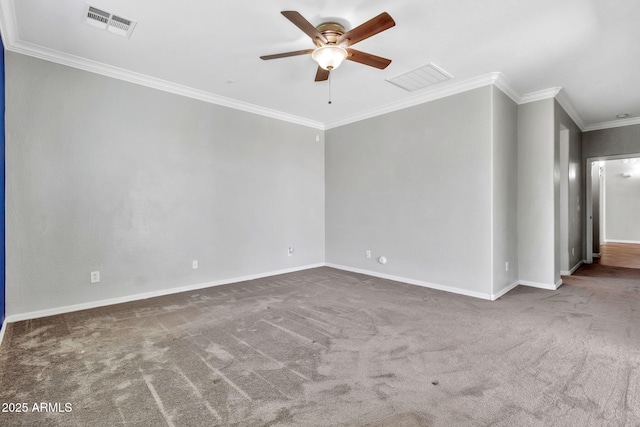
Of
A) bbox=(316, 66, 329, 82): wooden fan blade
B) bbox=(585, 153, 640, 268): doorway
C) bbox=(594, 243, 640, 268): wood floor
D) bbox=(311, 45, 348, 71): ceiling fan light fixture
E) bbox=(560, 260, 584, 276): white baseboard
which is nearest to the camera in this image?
bbox=(311, 45, 348, 71): ceiling fan light fixture

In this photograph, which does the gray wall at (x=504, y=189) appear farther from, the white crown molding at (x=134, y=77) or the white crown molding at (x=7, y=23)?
the white crown molding at (x=7, y=23)

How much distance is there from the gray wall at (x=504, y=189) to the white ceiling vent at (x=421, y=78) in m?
0.72

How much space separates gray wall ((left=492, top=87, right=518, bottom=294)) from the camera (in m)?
4.00

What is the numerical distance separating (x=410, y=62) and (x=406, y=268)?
9.70ft

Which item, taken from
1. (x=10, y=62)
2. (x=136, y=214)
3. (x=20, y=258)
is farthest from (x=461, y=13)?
(x=20, y=258)

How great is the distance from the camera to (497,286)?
403 centimetres

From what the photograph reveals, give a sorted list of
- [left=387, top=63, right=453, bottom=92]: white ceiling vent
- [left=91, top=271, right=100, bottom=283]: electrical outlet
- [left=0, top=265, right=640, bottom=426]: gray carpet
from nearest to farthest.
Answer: [left=0, top=265, right=640, bottom=426]: gray carpet < [left=91, top=271, right=100, bottom=283]: electrical outlet < [left=387, top=63, right=453, bottom=92]: white ceiling vent

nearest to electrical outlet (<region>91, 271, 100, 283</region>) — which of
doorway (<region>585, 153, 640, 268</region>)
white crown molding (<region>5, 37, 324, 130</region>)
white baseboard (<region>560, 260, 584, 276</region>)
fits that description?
white crown molding (<region>5, 37, 324, 130</region>)

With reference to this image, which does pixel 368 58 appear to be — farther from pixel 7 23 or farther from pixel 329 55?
pixel 7 23

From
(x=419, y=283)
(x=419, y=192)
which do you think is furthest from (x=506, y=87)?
(x=419, y=283)

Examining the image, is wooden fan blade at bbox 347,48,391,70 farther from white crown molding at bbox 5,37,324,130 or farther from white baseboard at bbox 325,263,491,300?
white baseboard at bbox 325,263,491,300

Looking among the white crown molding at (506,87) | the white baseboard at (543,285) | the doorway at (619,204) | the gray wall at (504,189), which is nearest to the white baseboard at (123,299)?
the gray wall at (504,189)

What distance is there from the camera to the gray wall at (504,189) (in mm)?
4004

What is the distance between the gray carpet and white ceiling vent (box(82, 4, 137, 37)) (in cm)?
287
